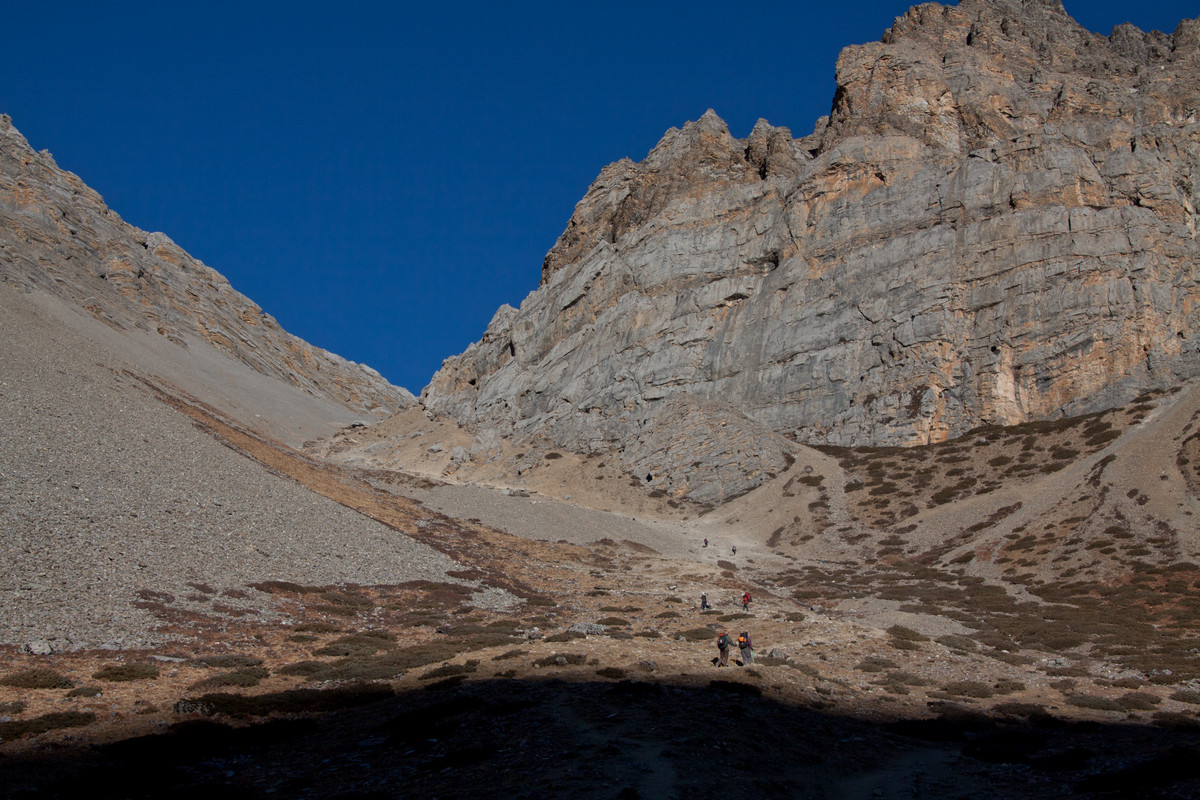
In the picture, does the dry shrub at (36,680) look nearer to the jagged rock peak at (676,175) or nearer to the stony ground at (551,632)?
the stony ground at (551,632)

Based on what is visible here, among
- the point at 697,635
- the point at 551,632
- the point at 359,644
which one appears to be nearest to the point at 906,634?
the point at 697,635

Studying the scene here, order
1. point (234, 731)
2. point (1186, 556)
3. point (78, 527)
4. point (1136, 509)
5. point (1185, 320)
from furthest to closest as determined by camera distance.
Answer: point (1185, 320), point (1136, 509), point (1186, 556), point (78, 527), point (234, 731)

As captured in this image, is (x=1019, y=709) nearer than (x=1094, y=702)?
Yes

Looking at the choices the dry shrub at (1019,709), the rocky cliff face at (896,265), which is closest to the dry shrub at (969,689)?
the dry shrub at (1019,709)

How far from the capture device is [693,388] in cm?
10012

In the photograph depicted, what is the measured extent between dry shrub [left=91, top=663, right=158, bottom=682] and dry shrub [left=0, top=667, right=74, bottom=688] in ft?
2.97

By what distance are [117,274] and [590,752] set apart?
546ft

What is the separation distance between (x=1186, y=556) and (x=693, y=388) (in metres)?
60.8

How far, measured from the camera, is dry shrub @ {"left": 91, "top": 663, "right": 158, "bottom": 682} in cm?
2019

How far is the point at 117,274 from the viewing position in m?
148

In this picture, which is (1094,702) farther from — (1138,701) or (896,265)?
(896,265)

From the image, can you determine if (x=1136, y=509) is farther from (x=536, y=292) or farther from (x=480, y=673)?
(x=536, y=292)

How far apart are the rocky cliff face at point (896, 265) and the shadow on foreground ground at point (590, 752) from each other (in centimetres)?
6254

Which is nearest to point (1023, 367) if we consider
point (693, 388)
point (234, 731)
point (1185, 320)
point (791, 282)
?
point (1185, 320)
